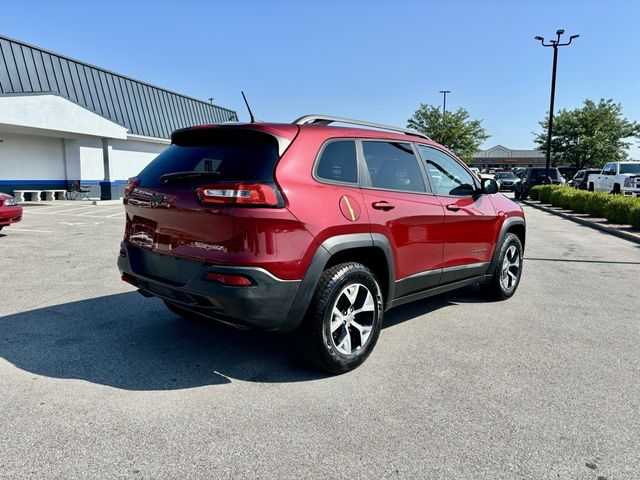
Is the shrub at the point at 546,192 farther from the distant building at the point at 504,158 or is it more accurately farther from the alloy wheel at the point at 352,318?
the distant building at the point at 504,158

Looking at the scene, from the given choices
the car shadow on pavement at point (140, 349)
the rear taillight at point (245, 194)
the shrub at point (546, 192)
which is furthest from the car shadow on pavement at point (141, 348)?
the shrub at point (546, 192)

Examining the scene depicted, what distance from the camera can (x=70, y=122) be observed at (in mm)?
19094

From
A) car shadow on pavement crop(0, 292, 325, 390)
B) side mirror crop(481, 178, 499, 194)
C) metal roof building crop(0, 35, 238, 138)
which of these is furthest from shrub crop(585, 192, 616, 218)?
metal roof building crop(0, 35, 238, 138)

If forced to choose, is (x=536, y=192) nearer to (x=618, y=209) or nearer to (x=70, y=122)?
(x=618, y=209)

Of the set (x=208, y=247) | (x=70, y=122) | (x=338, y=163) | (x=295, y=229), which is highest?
(x=70, y=122)

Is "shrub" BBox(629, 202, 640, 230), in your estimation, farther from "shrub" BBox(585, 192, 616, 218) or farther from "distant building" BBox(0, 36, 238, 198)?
"distant building" BBox(0, 36, 238, 198)

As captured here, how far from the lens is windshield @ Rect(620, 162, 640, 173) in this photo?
22.7 metres

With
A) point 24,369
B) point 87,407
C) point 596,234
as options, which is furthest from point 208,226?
point 596,234

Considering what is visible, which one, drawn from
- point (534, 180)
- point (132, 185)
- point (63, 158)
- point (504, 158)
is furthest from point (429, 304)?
point (504, 158)

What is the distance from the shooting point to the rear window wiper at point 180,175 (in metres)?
3.33

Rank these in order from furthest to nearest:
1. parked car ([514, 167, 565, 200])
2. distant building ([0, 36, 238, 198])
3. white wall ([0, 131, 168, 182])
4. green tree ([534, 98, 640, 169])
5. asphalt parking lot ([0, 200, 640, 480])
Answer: green tree ([534, 98, 640, 169]), parked car ([514, 167, 565, 200]), white wall ([0, 131, 168, 182]), distant building ([0, 36, 238, 198]), asphalt parking lot ([0, 200, 640, 480])

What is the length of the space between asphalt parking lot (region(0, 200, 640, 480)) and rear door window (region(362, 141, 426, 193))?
1.40 meters

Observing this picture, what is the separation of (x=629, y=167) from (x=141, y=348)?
25113 mm

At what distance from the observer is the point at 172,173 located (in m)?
3.60
